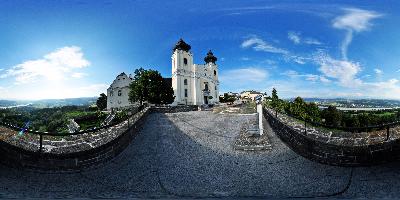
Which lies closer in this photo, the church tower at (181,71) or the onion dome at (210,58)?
the church tower at (181,71)

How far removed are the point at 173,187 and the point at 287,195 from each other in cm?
271

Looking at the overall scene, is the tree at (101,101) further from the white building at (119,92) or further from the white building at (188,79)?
the white building at (188,79)

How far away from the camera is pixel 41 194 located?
584 centimetres

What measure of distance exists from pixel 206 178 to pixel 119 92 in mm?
55577

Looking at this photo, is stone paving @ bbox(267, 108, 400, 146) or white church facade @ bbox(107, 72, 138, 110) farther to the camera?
white church facade @ bbox(107, 72, 138, 110)

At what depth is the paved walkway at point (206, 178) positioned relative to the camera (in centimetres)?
612

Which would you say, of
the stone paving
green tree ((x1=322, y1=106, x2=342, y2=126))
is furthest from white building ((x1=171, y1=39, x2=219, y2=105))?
the stone paving

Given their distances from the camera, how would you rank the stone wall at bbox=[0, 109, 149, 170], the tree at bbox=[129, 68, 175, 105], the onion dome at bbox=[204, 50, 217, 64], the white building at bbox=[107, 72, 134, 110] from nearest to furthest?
the stone wall at bbox=[0, 109, 149, 170]
the tree at bbox=[129, 68, 175, 105]
the white building at bbox=[107, 72, 134, 110]
the onion dome at bbox=[204, 50, 217, 64]

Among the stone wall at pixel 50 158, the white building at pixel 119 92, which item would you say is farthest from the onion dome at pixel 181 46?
the stone wall at pixel 50 158

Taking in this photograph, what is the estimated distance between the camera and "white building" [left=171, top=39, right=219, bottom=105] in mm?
54219

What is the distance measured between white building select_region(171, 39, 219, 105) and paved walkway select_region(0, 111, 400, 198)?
144 ft

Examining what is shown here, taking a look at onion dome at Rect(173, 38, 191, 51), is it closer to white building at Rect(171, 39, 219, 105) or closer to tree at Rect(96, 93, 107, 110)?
white building at Rect(171, 39, 219, 105)

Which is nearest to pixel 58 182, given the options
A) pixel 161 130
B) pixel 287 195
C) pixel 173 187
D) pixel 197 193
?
pixel 173 187

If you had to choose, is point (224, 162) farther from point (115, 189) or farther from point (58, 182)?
point (58, 182)
